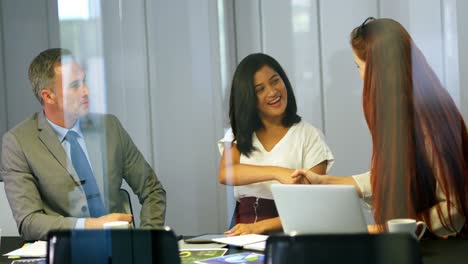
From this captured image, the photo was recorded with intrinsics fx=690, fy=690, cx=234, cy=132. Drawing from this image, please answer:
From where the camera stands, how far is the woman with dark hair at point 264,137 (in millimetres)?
2832

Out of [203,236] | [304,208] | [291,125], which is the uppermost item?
[291,125]

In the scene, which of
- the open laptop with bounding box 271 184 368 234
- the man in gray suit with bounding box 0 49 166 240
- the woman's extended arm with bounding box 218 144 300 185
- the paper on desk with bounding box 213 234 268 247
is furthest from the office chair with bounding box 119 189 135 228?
the open laptop with bounding box 271 184 368 234

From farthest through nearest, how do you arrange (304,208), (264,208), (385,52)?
1. (264,208)
2. (385,52)
3. (304,208)

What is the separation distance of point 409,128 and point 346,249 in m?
1.24

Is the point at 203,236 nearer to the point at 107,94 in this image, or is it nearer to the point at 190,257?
the point at 190,257

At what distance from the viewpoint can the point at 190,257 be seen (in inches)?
86.8

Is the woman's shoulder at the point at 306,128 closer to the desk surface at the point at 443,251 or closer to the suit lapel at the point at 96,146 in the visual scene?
the desk surface at the point at 443,251

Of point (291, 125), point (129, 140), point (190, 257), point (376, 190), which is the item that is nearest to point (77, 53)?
point (129, 140)

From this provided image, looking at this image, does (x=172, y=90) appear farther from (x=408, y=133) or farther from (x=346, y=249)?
(x=346, y=249)

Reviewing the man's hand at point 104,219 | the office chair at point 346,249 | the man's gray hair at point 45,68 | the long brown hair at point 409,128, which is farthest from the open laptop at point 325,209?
the man's gray hair at point 45,68

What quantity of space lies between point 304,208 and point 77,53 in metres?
1.41

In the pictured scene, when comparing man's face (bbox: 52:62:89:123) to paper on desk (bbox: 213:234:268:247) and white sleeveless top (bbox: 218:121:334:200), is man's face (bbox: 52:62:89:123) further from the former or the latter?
paper on desk (bbox: 213:234:268:247)

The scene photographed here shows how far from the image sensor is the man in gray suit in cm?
289

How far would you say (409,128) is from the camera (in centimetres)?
254
